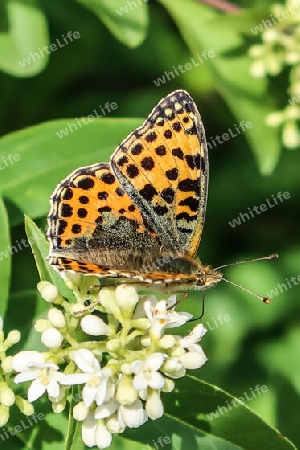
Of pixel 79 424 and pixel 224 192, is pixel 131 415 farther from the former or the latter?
pixel 224 192

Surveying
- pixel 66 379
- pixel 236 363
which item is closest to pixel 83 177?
pixel 66 379

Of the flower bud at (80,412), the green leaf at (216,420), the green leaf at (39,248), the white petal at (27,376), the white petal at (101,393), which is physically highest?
the green leaf at (39,248)

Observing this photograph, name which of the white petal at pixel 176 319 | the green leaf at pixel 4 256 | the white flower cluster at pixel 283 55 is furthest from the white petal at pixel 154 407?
the white flower cluster at pixel 283 55

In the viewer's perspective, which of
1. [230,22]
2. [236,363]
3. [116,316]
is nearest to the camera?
[116,316]

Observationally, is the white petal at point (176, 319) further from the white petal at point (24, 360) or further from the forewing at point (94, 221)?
the white petal at point (24, 360)

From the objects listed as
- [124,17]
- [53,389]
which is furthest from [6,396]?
[124,17]

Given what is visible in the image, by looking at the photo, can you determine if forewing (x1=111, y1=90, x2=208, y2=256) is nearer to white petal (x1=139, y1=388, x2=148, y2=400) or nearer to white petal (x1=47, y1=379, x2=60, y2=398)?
white petal (x1=139, y1=388, x2=148, y2=400)
